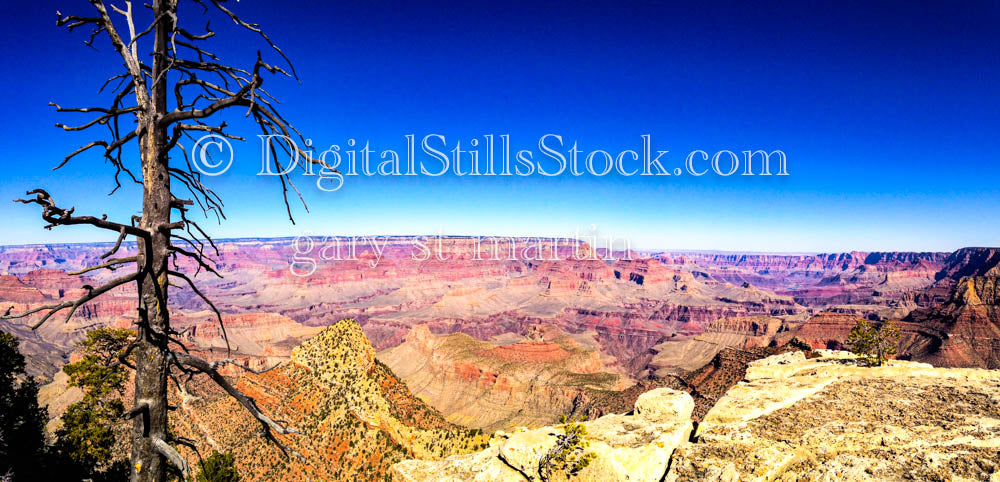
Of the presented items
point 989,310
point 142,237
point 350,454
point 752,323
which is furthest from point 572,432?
point 752,323

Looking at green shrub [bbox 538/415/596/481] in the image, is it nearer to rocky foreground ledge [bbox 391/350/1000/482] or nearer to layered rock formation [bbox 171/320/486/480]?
rocky foreground ledge [bbox 391/350/1000/482]

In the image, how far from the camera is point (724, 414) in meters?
10.8

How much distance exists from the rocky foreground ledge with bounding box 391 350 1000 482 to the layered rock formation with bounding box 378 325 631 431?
5347 centimetres

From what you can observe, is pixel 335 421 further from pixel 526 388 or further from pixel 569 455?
pixel 526 388

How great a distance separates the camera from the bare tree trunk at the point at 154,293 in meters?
3.53

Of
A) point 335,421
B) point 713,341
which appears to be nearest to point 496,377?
point 335,421

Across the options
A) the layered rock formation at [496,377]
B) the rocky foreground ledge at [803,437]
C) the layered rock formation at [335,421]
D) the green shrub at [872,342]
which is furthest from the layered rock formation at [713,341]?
the rocky foreground ledge at [803,437]

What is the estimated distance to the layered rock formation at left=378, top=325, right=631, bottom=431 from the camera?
7162 cm

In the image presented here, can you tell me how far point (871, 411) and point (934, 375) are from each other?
5.18 meters

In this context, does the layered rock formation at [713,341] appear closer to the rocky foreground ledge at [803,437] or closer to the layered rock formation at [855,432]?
the layered rock formation at [855,432]

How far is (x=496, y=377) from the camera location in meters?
81.7

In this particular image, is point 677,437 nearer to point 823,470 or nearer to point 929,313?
point 823,470

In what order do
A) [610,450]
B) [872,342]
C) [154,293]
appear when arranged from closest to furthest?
[154,293] < [610,450] < [872,342]

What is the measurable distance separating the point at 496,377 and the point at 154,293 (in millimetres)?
81949
